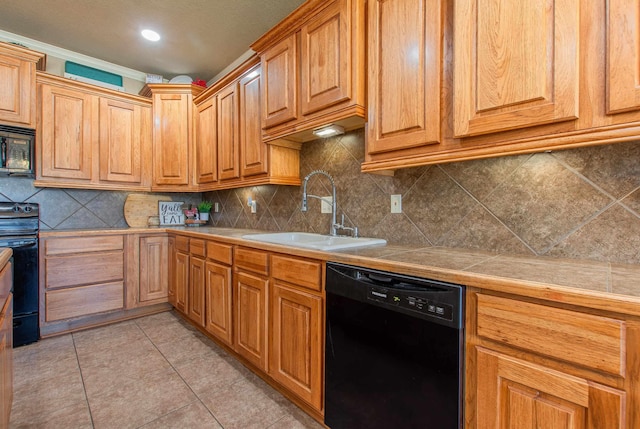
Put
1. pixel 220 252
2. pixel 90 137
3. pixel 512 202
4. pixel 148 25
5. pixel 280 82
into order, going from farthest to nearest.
Result: pixel 90 137 < pixel 148 25 < pixel 220 252 < pixel 280 82 < pixel 512 202

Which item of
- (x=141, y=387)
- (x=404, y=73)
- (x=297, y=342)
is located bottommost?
(x=141, y=387)

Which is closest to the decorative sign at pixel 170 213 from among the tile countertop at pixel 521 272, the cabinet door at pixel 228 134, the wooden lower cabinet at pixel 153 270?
the wooden lower cabinet at pixel 153 270

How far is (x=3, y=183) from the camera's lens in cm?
277

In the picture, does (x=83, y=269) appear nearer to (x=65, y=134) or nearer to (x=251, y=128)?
(x=65, y=134)

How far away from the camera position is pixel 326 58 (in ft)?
5.76

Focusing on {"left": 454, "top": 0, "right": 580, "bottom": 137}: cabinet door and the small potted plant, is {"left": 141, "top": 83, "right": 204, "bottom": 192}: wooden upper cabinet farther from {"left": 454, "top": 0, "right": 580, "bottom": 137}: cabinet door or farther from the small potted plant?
{"left": 454, "top": 0, "right": 580, "bottom": 137}: cabinet door

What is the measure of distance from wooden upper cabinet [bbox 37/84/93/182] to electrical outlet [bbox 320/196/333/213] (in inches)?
96.2

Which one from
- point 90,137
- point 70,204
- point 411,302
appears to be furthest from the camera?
point 70,204

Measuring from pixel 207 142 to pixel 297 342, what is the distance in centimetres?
235

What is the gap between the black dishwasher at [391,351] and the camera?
0.99 m

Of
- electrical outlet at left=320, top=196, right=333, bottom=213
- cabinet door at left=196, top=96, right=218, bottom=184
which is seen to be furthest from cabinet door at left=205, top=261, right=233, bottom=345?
cabinet door at left=196, top=96, right=218, bottom=184

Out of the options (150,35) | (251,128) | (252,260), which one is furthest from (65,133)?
(252,260)

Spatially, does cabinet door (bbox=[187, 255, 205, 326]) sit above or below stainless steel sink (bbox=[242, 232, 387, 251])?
below

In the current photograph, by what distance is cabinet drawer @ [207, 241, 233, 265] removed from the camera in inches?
84.2
